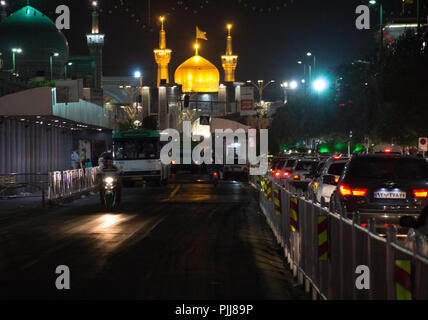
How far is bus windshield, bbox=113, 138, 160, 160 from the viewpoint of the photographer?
4391 centimetres

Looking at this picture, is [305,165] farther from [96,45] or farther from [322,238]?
[96,45]

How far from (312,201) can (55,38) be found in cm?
7281

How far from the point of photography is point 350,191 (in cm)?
1397

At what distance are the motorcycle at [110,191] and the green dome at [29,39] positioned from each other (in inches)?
2165

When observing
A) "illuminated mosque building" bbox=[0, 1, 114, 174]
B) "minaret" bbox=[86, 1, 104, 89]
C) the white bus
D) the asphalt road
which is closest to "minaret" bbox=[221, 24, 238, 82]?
"minaret" bbox=[86, 1, 104, 89]

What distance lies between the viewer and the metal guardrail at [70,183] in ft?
92.6

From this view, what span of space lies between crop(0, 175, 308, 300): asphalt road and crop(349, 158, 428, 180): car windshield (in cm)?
217

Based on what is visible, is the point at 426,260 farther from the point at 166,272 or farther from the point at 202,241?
the point at 202,241

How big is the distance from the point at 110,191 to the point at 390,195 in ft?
45.4

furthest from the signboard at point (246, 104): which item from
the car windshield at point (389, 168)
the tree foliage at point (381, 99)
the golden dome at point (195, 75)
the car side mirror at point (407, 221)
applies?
the golden dome at point (195, 75)

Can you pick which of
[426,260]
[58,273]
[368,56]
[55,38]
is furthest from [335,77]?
[426,260]

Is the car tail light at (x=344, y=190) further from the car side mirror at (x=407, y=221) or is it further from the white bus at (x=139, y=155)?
the white bus at (x=139, y=155)

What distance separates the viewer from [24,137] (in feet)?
121

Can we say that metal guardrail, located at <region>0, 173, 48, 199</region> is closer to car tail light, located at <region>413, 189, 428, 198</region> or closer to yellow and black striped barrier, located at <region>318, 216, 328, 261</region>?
car tail light, located at <region>413, 189, 428, 198</region>
